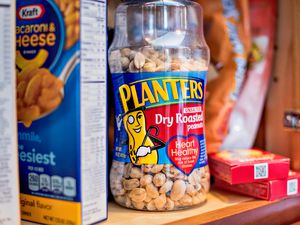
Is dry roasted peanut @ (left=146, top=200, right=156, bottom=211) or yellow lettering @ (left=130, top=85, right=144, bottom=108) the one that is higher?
yellow lettering @ (left=130, top=85, right=144, bottom=108)

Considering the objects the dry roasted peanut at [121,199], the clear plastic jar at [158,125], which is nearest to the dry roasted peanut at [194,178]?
the clear plastic jar at [158,125]

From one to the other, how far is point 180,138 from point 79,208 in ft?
0.60

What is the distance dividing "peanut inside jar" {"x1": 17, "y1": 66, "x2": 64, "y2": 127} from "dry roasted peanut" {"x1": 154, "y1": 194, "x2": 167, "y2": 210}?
0.20 metres

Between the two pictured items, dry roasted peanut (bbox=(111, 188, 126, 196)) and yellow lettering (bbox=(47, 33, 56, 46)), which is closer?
yellow lettering (bbox=(47, 33, 56, 46))

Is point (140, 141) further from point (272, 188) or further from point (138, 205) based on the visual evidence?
point (272, 188)

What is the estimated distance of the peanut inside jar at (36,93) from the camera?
0.56 meters

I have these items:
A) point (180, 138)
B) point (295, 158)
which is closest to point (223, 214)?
point (180, 138)

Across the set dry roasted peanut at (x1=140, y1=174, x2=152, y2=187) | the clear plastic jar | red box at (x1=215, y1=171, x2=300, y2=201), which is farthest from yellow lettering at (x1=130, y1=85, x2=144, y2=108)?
red box at (x1=215, y1=171, x2=300, y2=201)

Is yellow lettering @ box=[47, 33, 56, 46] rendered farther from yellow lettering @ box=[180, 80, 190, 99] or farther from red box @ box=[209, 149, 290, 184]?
red box @ box=[209, 149, 290, 184]

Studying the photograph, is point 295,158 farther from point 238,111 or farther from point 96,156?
point 96,156

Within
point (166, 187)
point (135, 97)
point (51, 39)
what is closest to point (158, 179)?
point (166, 187)

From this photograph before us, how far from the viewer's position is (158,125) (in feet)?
2.11

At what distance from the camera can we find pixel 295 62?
0.82m

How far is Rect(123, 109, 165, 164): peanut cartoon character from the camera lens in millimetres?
645
